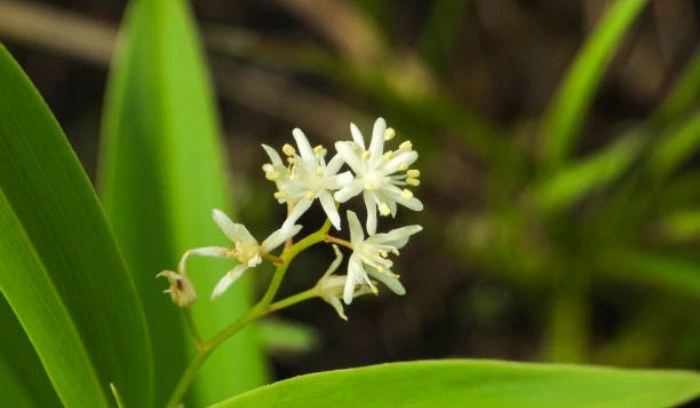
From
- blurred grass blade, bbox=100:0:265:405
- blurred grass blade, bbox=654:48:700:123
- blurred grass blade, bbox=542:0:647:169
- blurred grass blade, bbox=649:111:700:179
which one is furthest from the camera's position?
blurred grass blade, bbox=649:111:700:179

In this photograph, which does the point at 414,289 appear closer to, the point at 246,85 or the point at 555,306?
the point at 555,306

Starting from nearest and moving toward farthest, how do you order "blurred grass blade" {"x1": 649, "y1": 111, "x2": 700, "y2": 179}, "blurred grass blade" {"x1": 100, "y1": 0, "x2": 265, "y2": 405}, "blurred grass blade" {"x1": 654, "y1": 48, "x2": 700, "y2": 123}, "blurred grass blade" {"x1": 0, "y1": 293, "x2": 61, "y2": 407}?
1. "blurred grass blade" {"x1": 0, "y1": 293, "x2": 61, "y2": 407}
2. "blurred grass blade" {"x1": 100, "y1": 0, "x2": 265, "y2": 405}
3. "blurred grass blade" {"x1": 654, "y1": 48, "x2": 700, "y2": 123}
4. "blurred grass blade" {"x1": 649, "y1": 111, "x2": 700, "y2": 179}

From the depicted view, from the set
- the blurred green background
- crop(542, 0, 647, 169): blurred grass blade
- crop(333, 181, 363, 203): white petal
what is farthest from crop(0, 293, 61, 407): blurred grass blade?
crop(542, 0, 647, 169): blurred grass blade

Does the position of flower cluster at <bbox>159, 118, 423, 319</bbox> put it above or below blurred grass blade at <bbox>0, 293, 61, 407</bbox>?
above

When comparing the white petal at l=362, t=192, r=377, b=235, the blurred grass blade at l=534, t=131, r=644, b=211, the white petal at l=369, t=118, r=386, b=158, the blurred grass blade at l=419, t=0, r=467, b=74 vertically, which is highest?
the blurred grass blade at l=419, t=0, r=467, b=74

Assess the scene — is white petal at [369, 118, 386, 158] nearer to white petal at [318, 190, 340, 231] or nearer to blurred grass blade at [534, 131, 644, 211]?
white petal at [318, 190, 340, 231]

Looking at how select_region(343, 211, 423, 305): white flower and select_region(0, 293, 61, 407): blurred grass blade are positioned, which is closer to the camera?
select_region(343, 211, 423, 305): white flower
